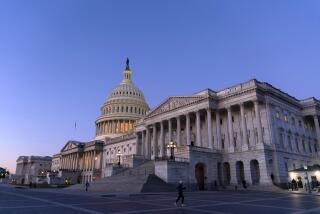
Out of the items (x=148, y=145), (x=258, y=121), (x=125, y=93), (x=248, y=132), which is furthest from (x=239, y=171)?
(x=125, y=93)

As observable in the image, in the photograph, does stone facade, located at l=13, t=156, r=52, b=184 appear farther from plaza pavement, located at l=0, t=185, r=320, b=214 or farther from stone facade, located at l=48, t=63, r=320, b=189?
plaza pavement, located at l=0, t=185, r=320, b=214

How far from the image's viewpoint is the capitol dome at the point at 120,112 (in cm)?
12256

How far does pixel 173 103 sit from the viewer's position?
63.8 m

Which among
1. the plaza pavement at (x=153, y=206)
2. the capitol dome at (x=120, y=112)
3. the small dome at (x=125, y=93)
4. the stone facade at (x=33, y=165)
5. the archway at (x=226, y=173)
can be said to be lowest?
the plaza pavement at (x=153, y=206)

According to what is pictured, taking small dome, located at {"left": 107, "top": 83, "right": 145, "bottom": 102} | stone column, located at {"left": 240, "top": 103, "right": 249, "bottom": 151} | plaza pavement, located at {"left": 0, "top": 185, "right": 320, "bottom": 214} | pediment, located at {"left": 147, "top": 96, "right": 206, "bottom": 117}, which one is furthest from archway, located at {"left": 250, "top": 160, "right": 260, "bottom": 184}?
small dome, located at {"left": 107, "top": 83, "right": 145, "bottom": 102}

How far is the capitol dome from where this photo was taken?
12256cm

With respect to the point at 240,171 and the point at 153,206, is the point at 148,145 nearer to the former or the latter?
the point at 240,171

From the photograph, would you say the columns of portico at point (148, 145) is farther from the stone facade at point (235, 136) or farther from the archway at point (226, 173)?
the archway at point (226, 173)

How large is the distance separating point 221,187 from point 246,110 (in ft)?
55.4

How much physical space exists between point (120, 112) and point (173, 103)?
66185 mm

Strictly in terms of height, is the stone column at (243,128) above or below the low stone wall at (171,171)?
above

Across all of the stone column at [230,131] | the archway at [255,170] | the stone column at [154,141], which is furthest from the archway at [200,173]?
the stone column at [154,141]

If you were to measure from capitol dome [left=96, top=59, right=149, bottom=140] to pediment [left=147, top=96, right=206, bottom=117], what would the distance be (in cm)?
5084

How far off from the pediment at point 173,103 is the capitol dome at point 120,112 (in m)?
50.8
